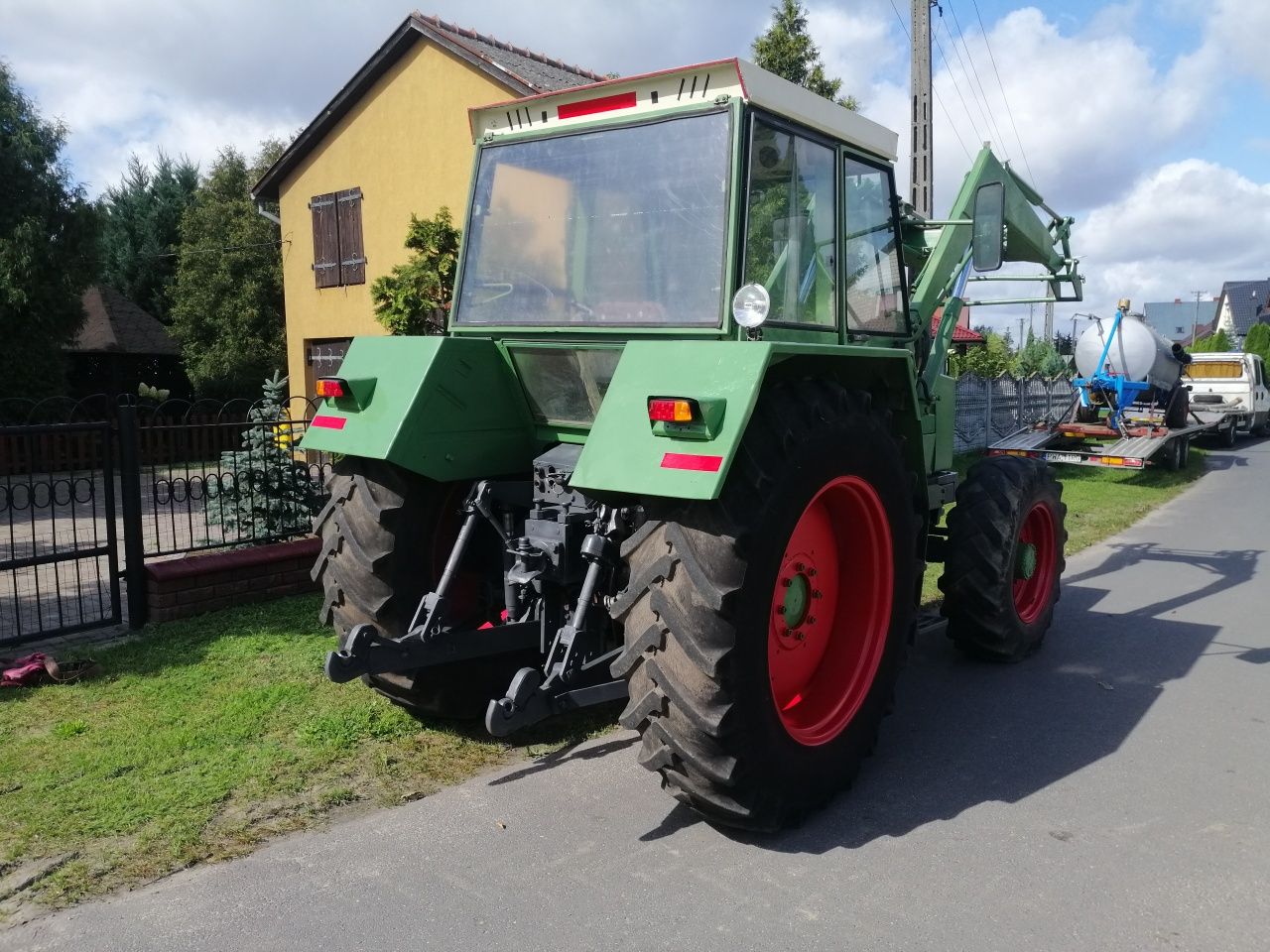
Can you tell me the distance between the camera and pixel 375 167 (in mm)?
15500

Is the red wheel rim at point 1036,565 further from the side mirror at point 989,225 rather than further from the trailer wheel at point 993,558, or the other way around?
the side mirror at point 989,225

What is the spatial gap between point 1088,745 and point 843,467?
1904mm

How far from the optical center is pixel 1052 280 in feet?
23.0

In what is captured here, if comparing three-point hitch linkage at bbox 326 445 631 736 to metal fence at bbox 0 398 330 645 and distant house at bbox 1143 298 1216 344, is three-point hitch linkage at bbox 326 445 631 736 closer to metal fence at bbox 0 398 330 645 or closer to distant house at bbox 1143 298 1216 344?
metal fence at bbox 0 398 330 645

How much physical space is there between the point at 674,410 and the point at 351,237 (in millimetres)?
14398

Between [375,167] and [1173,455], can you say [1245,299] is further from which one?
[375,167]

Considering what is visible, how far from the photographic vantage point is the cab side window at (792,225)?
3799mm

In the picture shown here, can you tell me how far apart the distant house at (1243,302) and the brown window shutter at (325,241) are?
5900cm

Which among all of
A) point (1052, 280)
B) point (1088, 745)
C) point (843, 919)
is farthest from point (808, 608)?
point (1052, 280)

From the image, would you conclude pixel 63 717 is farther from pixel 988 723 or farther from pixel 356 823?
pixel 988 723

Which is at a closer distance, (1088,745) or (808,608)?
(808,608)

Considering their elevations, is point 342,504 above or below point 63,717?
above

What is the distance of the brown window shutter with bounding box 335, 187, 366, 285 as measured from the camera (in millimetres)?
15977

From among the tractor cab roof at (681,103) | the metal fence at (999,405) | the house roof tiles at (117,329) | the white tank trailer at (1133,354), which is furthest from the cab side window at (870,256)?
the house roof tiles at (117,329)
